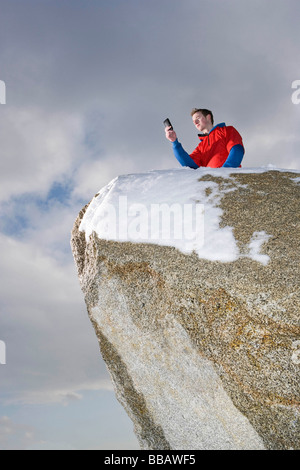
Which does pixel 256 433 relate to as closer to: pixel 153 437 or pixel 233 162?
pixel 153 437

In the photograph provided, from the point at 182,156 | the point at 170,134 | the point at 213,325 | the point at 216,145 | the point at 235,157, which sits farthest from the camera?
the point at 216,145

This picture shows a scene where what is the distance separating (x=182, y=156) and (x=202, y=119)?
3.23 feet

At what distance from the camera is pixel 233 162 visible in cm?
690

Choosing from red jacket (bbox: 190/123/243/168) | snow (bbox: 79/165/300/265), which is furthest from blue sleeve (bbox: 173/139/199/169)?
snow (bbox: 79/165/300/265)

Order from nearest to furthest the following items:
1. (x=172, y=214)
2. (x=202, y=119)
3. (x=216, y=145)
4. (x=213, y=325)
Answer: (x=213, y=325) < (x=172, y=214) < (x=216, y=145) < (x=202, y=119)

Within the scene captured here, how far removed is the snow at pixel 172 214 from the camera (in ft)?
15.6

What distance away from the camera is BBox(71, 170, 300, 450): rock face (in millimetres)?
4297

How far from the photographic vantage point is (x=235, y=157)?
6918mm

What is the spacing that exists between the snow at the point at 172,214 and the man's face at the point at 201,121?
1865mm

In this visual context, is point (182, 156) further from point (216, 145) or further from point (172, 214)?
point (172, 214)

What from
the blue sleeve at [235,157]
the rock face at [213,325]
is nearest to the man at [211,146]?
the blue sleeve at [235,157]

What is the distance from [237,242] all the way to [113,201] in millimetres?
1947

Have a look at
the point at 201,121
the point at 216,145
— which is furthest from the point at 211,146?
the point at 201,121

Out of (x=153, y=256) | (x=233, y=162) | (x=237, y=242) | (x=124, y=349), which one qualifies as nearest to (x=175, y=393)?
(x=124, y=349)
